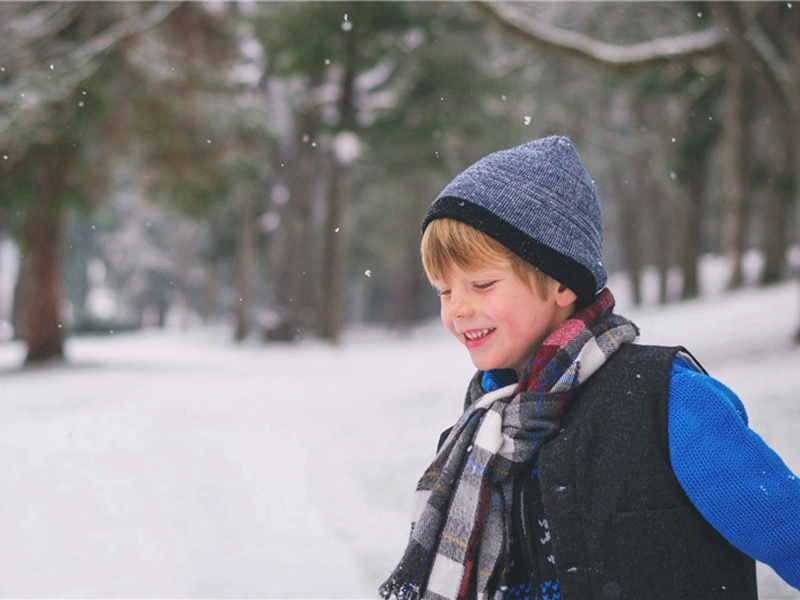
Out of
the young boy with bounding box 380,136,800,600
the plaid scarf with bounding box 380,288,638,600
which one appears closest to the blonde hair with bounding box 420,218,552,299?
the young boy with bounding box 380,136,800,600

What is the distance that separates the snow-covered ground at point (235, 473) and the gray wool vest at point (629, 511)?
1.56 metres

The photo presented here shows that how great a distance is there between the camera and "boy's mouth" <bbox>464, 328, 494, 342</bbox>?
1724 mm

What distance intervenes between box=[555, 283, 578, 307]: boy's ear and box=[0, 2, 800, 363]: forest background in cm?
527

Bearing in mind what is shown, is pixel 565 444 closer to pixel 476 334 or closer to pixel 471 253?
pixel 476 334

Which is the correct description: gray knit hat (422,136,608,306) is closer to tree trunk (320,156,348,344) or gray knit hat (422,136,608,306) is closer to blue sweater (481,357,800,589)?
blue sweater (481,357,800,589)

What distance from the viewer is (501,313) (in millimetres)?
1688

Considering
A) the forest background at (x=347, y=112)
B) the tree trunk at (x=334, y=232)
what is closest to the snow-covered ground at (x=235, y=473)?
the forest background at (x=347, y=112)

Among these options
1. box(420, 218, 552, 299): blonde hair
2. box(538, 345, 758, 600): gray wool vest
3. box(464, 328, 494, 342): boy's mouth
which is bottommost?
box(538, 345, 758, 600): gray wool vest

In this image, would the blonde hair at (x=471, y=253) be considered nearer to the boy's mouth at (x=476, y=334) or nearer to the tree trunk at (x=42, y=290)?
the boy's mouth at (x=476, y=334)

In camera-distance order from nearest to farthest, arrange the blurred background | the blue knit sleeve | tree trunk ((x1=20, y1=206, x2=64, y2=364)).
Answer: the blue knit sleeve < the blurred background < tree trunk ((x1=20, y1=206, x2=64, y2=364))

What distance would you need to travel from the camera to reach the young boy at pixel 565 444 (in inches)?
55.3

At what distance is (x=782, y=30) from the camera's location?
10156 millimetres

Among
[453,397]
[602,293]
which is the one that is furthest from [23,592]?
[453,397]

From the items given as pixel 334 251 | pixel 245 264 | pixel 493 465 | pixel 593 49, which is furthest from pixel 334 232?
pixel 493 465
